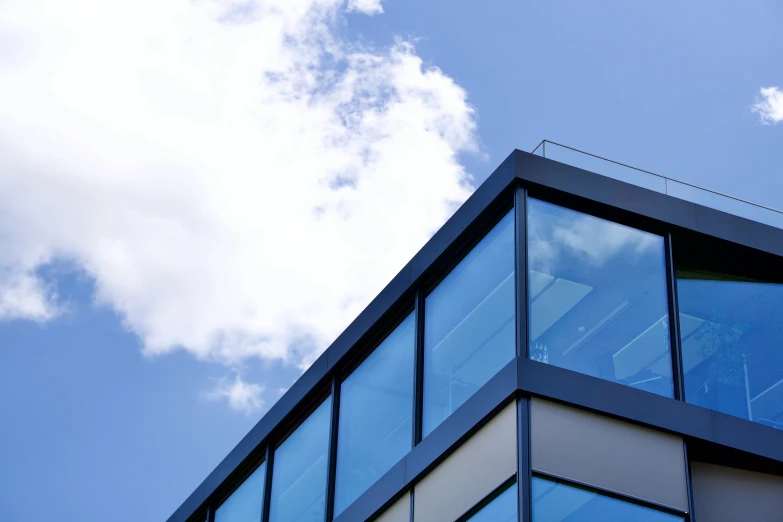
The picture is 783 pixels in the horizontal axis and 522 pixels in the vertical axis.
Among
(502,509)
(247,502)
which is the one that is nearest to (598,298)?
(502,509)

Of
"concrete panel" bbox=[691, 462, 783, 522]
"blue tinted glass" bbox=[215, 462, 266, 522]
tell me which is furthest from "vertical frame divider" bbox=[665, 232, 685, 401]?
"blue tinted glass" bbox=[215, 462, 266, 522]

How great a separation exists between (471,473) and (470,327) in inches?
88.2

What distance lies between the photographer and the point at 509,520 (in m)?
13.8

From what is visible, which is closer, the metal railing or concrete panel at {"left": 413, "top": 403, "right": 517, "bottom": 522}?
concrete panel at {"left": 413, "top": 403, "right": 517, "bottom": 522}

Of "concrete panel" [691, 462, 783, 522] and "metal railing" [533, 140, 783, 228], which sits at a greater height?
"metal railing" [533, 140, 783, 228]

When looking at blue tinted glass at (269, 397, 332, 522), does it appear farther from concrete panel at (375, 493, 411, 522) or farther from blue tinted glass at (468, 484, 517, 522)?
blue tinted glass at (468, 484, 517, 522)

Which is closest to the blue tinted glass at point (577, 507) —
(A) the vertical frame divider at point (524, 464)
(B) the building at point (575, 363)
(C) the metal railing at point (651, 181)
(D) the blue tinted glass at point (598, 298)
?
(B) the building at point (575, 363)

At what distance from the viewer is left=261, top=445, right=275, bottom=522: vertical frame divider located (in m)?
21.2

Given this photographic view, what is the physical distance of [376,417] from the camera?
59.9ft

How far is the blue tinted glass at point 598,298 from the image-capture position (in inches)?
599

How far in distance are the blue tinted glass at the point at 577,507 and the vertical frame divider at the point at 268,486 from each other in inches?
339

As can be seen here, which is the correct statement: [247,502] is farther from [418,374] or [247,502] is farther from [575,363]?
[575,363]

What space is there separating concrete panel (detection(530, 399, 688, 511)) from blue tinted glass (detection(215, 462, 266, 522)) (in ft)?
28.3

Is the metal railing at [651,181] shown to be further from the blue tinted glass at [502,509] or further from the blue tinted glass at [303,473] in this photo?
the blue tinted glass at [303,473]
